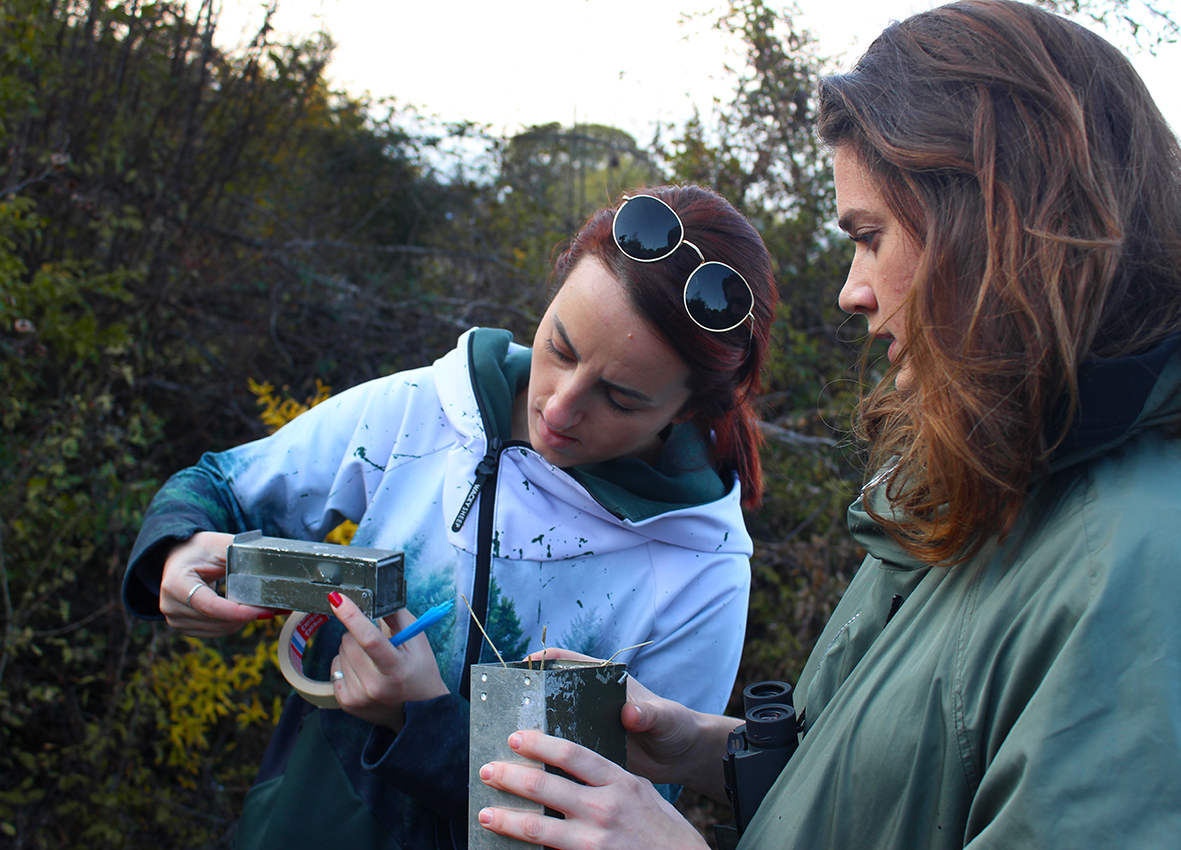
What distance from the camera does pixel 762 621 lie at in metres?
3.86

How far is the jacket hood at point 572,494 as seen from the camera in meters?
1.79

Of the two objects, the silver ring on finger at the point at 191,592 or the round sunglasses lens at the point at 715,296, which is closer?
the silver ring on finger at the point at 191,592

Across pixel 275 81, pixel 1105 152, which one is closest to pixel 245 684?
pixel 1105 152

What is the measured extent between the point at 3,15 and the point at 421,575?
2857mm

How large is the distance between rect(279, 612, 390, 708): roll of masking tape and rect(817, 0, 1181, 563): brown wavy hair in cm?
113

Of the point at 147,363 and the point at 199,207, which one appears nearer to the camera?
the point at 147,363

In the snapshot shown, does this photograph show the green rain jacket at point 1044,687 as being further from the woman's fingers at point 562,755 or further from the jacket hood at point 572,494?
the jacket hood at point 572,494

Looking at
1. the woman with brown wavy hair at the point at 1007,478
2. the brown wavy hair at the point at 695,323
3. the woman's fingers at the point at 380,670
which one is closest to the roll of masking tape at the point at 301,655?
the woman's fingers at the point at 380,670

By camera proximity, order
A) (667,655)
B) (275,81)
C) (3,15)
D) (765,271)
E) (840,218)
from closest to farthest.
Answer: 1. (840,218)
2. (667,655)
3. (765,271)
4. (3,15)
5. (275,81)

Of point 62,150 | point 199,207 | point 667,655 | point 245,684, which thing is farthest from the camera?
point 199,207

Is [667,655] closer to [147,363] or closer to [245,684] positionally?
[245,684]

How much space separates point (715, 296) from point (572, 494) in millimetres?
563

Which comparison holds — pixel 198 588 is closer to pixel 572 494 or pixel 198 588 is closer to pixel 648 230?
pixel 572 494

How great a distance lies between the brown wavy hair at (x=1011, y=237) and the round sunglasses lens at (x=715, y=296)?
2.13 ft
